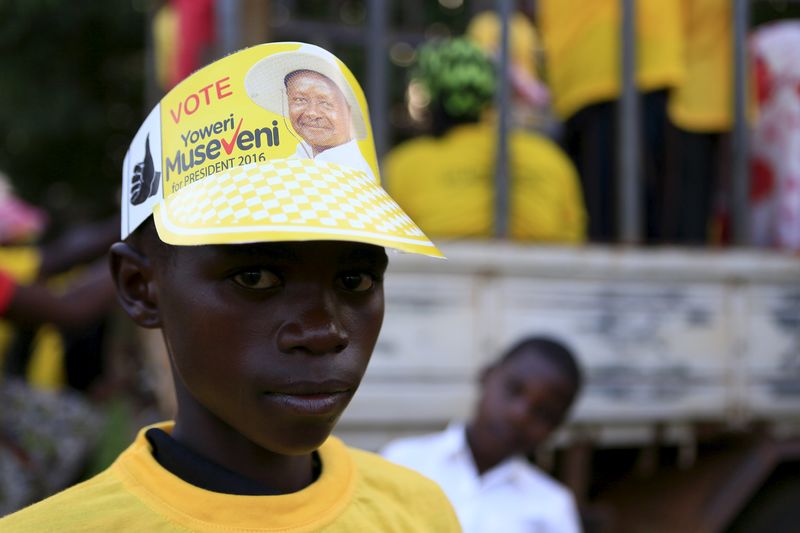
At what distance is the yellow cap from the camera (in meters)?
1.03

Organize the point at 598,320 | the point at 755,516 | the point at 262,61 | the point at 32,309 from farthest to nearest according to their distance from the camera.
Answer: the point at 755,516
the point at 598,320
the point at 32,309
the point at 262,61

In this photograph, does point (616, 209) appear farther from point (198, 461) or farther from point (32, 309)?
point (198, 461)

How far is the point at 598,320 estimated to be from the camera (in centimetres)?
313

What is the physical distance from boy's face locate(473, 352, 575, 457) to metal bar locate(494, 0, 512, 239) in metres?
0.69

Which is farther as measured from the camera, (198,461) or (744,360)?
(744,360)

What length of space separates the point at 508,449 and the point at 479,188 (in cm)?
109

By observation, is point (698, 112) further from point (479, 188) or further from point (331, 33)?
point (331, 33)

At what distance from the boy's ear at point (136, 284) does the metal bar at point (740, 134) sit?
9.29ft

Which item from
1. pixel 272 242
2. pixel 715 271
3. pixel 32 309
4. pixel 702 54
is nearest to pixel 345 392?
pixel 272 242

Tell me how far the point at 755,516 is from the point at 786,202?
4.03 feet

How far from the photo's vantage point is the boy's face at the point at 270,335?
1075 millimetres

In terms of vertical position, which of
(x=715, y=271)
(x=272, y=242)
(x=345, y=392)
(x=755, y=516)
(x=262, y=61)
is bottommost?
(x=755, y=516)

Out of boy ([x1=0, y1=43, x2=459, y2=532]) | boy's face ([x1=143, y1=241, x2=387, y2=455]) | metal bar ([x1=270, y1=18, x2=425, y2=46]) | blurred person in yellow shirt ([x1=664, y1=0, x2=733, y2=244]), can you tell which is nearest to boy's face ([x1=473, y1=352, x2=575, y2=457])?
blurred person in yellow shirt ([x1=664, y1=0, x2=733, y2=244])

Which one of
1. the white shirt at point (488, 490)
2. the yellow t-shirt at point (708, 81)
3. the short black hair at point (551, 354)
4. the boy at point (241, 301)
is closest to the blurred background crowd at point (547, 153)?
the yellow t-shirt at point (708, 81)
